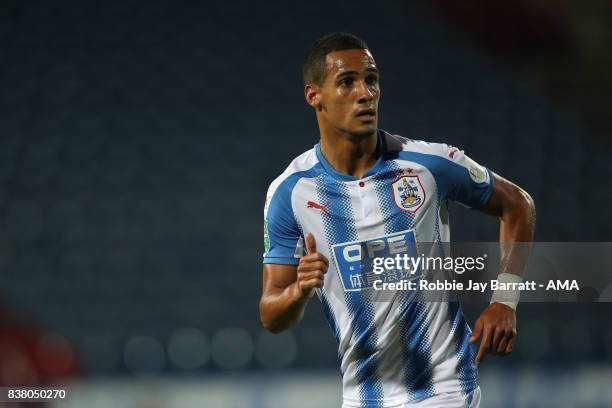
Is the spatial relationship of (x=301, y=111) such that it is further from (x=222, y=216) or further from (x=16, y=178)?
(x=16, y=178)

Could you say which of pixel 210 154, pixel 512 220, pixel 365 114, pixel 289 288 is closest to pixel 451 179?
pixel 512 220

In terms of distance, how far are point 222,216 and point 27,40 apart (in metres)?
3.06

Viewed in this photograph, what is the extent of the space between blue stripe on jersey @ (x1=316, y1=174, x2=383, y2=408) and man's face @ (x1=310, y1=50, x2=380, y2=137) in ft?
0.70

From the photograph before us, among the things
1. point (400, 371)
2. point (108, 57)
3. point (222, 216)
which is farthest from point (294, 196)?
point (108, 57)

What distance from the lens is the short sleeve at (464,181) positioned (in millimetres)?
2674

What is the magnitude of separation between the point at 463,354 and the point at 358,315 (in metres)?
0.37

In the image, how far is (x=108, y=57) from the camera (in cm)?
844

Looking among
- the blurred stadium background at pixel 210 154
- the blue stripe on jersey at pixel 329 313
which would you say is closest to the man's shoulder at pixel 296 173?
the blue stripe on jersey at pixel 329 313

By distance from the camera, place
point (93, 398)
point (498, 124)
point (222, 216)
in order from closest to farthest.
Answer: point (93, 398)
point (222, 216)
point (498, 124)

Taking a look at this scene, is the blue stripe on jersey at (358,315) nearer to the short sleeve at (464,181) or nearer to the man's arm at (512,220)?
the short sleeve at (464,181)

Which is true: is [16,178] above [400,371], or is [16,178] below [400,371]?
above

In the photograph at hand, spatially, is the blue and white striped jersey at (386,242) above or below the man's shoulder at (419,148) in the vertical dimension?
below

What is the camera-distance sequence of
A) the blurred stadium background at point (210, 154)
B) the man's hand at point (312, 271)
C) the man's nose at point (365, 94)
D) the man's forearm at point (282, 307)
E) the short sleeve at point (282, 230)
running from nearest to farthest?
1. the man's hand at point (312, 271)
2. the man's forearm at point (282, 307)
3. the man's nose at point (365, 94)
4. the short sleeve at point (282, 230)
5. the blurred stadium background at point (210, 154)

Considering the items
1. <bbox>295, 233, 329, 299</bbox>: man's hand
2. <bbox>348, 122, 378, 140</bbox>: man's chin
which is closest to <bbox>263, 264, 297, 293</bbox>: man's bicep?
<bbox>295, 233, 329, 299</bbox>: man's hand
